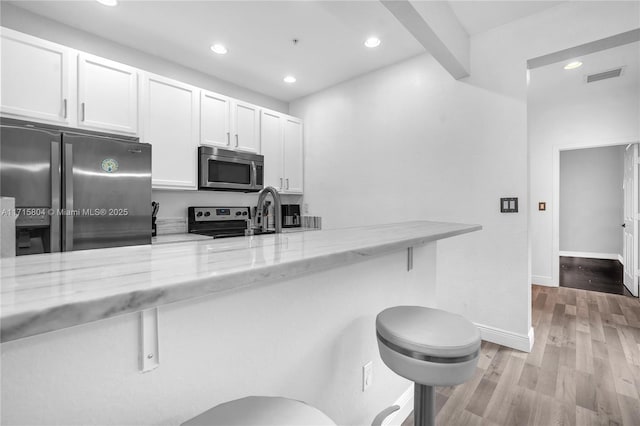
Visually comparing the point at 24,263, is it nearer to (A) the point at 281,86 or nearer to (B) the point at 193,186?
(B) the point at 193,186

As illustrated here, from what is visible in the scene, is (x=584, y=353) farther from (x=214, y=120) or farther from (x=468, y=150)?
(x=214, y=120)

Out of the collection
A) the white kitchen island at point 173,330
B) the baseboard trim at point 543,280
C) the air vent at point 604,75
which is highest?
the air vent at point 604,75

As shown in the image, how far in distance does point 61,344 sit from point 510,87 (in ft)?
10.3

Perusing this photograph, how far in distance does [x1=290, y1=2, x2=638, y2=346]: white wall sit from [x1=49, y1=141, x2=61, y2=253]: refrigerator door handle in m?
2.66

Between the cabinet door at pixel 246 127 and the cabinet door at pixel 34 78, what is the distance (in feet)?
4.82

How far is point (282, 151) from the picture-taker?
12.7 ft

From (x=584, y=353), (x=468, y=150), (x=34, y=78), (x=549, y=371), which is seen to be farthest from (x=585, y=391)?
(x=34, y=78)

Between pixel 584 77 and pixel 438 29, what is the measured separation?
8.87 feet

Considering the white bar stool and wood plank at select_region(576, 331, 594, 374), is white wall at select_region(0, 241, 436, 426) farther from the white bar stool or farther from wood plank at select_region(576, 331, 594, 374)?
wood plank at select_region(576, 331, 594, 374)

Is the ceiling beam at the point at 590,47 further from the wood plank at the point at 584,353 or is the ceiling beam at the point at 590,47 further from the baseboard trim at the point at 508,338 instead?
the wood plank at the point at 584,353

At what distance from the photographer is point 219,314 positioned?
813 millimetres

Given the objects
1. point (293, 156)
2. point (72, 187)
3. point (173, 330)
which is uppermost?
point (293, 156)

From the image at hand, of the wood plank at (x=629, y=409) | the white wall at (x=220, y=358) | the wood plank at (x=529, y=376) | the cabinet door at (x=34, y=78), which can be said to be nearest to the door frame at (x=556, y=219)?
the wood plank at (x=529, y=376)

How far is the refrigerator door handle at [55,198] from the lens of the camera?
1.97 m
